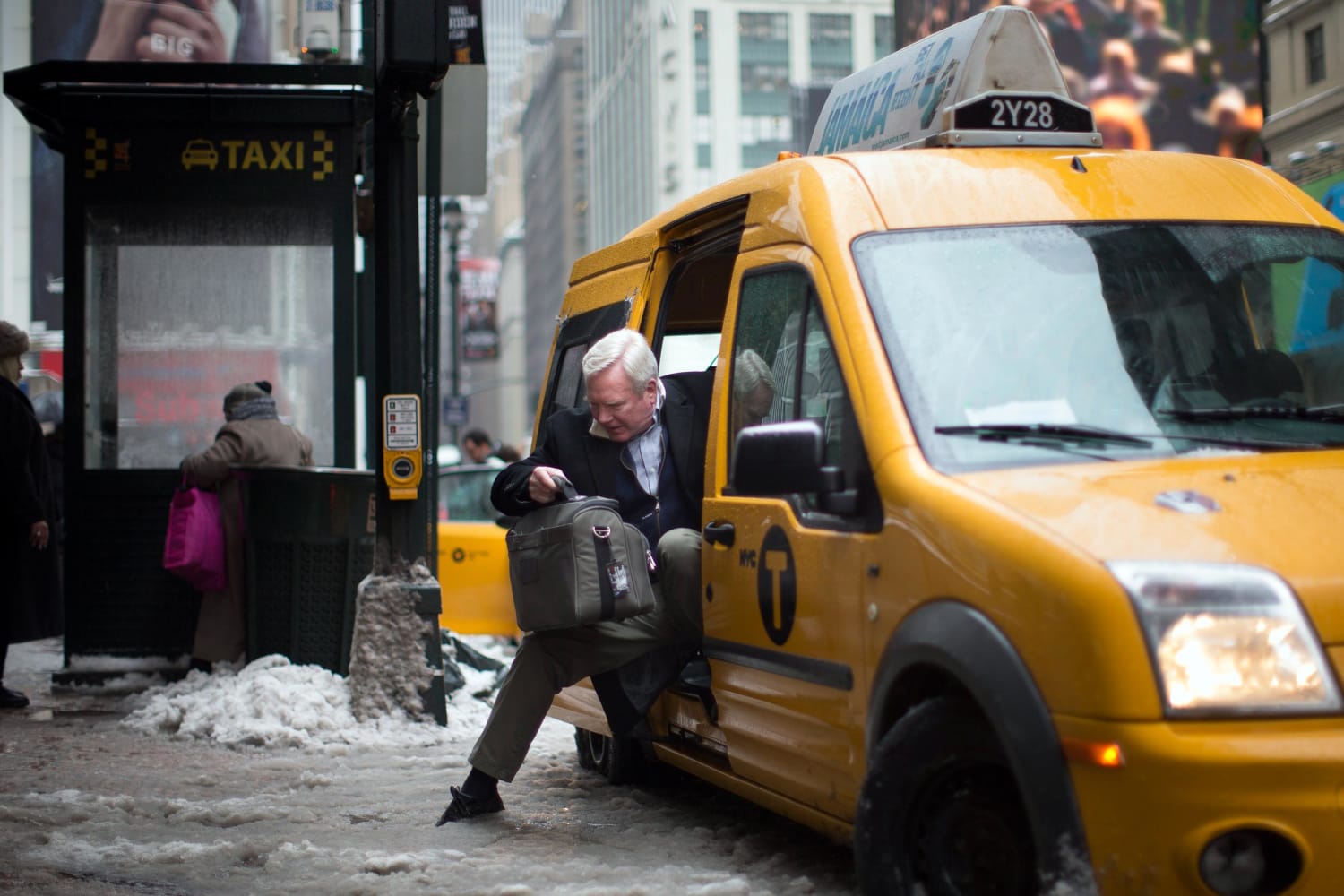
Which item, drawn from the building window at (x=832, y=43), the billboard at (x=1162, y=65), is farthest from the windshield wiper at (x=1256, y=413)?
the building window at (x=832, y=43)

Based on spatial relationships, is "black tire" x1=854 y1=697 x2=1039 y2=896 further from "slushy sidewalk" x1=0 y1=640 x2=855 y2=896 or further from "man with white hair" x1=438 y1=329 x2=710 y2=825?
"man with white hair" x1=438 y1=329 x2=710 y2=825

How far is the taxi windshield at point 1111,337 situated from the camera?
423 centimetres

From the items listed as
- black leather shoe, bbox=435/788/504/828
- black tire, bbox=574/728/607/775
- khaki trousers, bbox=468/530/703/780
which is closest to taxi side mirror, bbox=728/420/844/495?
khaki trousers, bbox=468/530/703/780

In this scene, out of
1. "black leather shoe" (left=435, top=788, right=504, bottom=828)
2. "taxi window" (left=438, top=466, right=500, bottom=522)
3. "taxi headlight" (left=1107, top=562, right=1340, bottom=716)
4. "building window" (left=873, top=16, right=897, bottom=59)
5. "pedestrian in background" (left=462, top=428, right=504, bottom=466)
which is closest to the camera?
"taxi headlight" (left=1107, top=562, right=1340, bottom=716)

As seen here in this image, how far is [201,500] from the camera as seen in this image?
32.2ft

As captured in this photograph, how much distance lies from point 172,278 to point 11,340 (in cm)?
144

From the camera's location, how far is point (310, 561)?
31.0 ft

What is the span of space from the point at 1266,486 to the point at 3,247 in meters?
43.0

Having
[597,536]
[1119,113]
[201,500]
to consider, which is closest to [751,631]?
[597,536]

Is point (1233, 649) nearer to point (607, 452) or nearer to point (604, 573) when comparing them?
point (604, 573)

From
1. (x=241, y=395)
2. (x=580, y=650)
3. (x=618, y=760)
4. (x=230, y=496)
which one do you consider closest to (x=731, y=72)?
(x=241, y=395)

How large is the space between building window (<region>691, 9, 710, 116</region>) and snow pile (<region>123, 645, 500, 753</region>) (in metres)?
106

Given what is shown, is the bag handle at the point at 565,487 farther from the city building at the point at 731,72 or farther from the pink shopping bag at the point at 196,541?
the city building at the point at 731,72

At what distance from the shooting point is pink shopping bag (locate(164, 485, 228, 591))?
9664 mm
